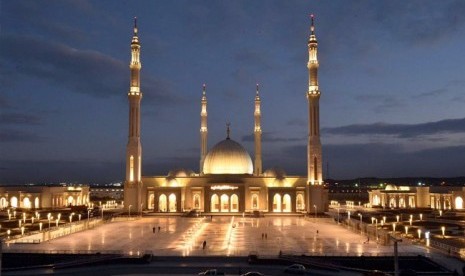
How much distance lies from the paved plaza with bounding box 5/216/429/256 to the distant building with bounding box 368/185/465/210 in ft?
88.4

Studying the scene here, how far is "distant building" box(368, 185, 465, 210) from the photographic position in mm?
72125

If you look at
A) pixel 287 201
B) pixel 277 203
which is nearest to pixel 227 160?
pixel 277 203

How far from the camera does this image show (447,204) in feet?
242

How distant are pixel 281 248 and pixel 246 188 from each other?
34.7m

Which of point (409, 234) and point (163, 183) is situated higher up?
point (163, 183)

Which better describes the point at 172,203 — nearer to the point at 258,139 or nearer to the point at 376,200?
the point at 258,139

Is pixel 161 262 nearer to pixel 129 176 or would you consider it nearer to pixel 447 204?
pixel 129 176

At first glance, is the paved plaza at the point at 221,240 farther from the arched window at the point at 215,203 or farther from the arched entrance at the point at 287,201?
the arched window at the point at 215,203

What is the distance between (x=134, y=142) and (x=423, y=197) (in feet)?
141

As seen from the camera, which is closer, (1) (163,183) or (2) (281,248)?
(2) (281,248)

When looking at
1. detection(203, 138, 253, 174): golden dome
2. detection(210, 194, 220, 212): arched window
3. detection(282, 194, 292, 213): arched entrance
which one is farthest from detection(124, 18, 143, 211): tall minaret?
detection(282, 194, 292, 213): arched entrance

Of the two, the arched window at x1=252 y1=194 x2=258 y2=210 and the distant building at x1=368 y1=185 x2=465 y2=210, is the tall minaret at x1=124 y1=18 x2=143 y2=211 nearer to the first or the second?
the arched window at x1=252 y1=194 x2=258 y2=210

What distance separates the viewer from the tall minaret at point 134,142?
63656mm

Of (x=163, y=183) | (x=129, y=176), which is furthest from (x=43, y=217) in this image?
(x=163, y=183)
